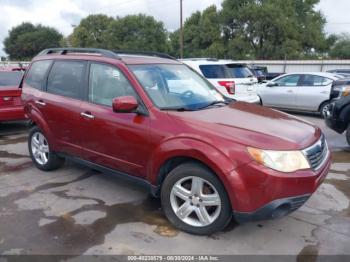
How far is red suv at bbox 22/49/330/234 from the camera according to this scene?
10.8 ft

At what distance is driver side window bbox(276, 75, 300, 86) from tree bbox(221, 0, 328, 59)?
116 feet

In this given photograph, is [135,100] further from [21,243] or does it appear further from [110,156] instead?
[21,243]

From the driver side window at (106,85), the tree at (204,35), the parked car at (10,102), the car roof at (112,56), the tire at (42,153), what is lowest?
the tire at (42,153)

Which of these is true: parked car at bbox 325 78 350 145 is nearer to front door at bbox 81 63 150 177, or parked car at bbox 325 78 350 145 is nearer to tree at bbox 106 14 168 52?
front door at bbox 81 63 150 177

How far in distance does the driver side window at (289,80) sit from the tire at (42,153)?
27.7 feet

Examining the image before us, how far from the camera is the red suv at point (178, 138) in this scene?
3.30 meters

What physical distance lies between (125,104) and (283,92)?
29.5ft

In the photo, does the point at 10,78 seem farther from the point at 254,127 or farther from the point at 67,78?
the point at 254,127

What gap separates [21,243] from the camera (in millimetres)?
3551

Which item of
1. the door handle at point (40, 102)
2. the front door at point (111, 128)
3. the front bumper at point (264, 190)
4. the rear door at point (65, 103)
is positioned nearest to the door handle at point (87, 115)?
the front door at point (111, 128)

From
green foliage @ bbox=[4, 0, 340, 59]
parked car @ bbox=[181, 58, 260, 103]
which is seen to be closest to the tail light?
parked car @ bbox=[181, 58, 260, 103]

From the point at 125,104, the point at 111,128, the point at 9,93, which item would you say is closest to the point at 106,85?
the point at 111,128

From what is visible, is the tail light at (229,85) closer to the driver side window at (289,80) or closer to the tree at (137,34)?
the driver side window at (289,80)

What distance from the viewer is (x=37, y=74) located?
5.66 metres
